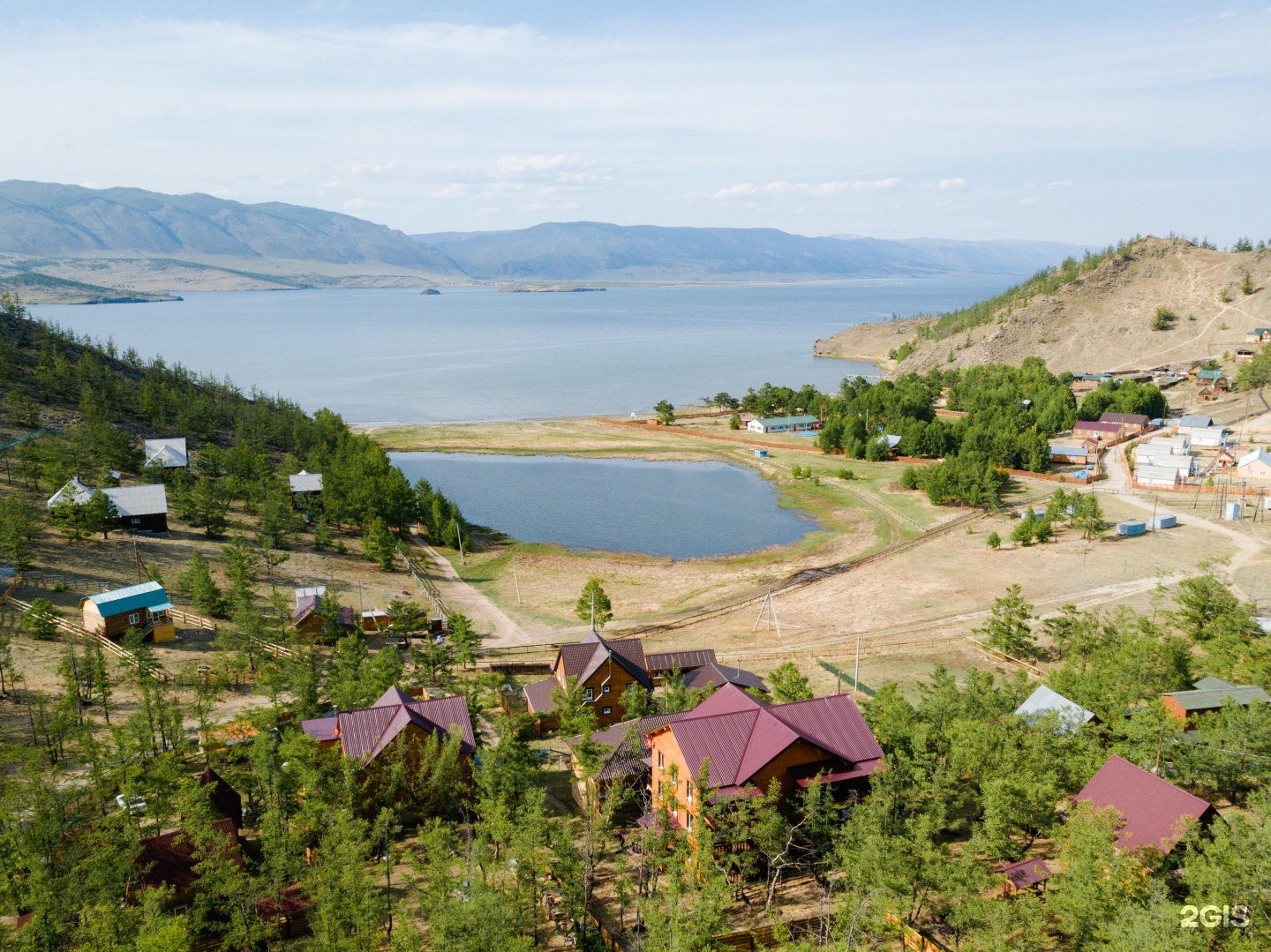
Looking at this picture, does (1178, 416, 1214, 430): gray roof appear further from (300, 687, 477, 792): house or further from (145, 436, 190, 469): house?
(145, 436, 190, 469): house

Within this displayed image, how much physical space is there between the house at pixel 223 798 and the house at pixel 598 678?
13.0 meters

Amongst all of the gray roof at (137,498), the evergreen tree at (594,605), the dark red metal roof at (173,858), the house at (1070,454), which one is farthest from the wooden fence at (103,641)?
the house at (1070,454)

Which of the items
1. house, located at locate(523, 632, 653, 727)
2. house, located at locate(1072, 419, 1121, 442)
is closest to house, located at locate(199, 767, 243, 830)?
house, located at locate(523, 632, 653, 727)

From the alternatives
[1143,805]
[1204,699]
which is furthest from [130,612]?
[1204,699]

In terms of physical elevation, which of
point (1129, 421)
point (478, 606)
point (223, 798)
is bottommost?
point (478, 606)

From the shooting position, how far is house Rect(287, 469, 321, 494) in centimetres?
6838

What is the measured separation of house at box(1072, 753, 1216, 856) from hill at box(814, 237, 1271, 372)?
139951mm

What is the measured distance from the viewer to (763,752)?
85.5 ft

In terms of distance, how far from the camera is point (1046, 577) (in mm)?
57094

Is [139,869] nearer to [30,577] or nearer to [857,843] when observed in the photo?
[857,843]

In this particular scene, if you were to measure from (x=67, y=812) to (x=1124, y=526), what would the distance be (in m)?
69.8

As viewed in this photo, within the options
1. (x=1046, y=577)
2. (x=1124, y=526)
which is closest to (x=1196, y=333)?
(x=1124, y=526)

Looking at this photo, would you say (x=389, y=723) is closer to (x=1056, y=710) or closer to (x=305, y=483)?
(x=1056, y=710)

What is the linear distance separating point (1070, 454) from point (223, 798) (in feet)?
310
